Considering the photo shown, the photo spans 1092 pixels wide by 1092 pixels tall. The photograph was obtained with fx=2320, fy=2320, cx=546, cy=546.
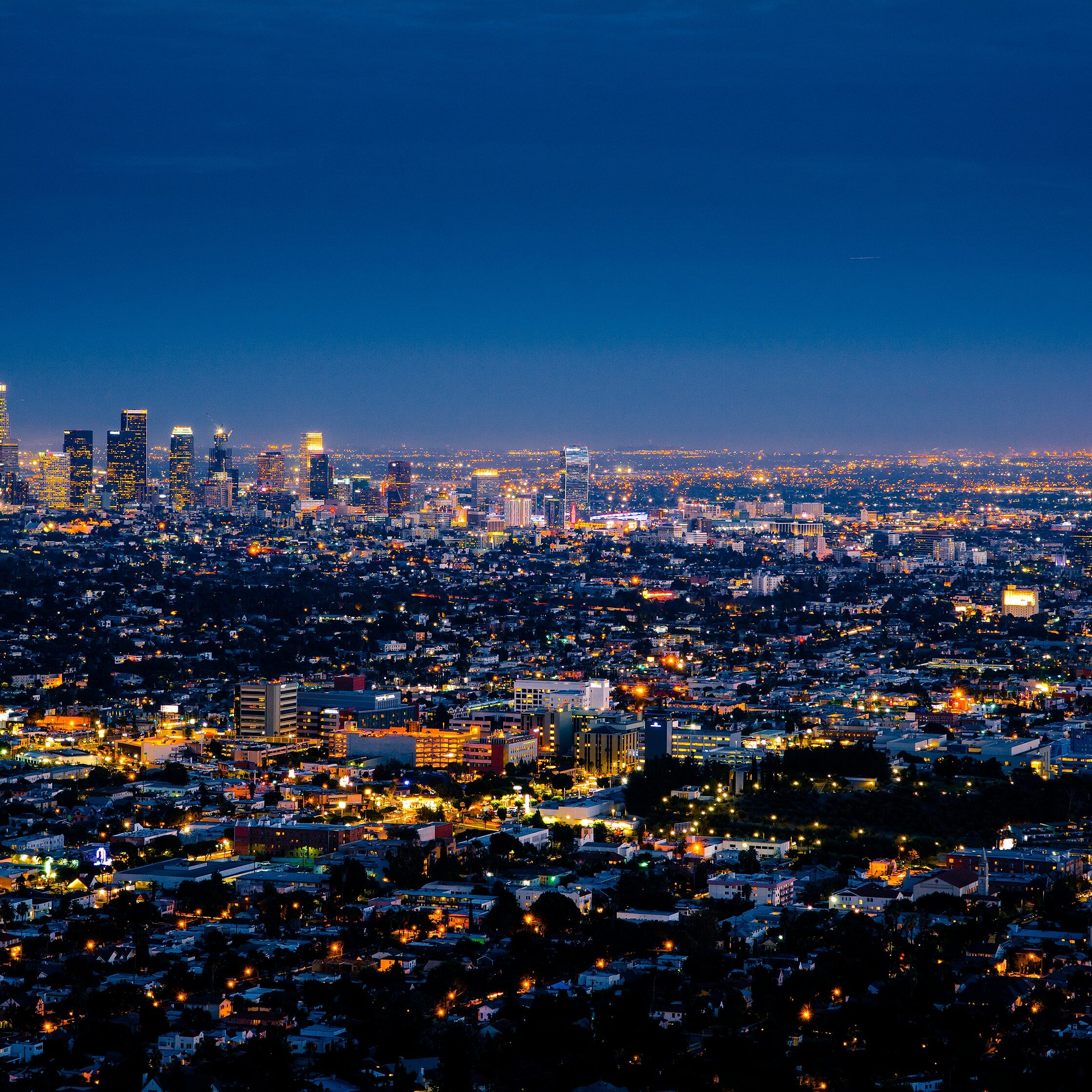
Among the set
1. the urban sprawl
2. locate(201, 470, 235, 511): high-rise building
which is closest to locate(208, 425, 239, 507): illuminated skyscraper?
locate(201, 470, 235, 511): high-rise building

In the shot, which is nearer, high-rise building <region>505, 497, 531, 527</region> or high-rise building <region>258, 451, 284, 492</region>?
high-rise building <region>505, 497, 531, 527</region>

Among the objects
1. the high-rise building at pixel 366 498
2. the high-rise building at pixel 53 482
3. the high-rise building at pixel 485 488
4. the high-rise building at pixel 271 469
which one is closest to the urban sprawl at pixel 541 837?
the high-rise building at pixel 53 482

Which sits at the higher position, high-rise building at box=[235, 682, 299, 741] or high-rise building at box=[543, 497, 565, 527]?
high-rise building at box=[543, 497, 565, 527]

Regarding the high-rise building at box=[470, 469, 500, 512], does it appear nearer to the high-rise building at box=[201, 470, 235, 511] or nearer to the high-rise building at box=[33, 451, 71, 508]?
the high-rise building at box=[201, 470, 235, 511]

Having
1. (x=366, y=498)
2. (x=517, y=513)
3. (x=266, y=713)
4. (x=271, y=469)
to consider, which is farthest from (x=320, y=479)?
(x=266, y=713)

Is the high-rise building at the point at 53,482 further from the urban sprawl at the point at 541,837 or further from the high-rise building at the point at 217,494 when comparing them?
the urban sprawl at the point at 541,837

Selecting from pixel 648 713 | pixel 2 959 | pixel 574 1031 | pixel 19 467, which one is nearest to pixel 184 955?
pixel 2 959

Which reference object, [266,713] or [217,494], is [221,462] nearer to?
[217,494]
